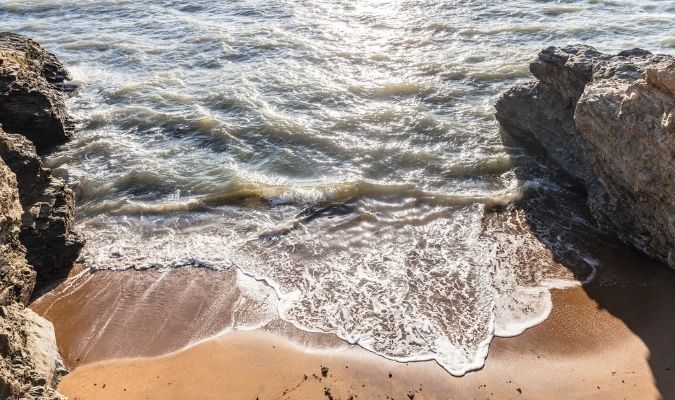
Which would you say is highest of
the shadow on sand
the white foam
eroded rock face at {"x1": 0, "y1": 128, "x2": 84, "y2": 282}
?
eroded rock face at {"x1": 0, "y1": 128, "x2": 84, "y2": 282}

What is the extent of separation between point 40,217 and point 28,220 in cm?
24

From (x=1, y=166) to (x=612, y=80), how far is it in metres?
7.52

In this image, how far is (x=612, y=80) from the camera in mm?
7016

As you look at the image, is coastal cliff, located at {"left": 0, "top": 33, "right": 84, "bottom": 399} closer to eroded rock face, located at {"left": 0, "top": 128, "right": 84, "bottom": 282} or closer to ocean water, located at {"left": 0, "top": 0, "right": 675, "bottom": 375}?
eroded rock face, located at {"left": 0, "top": 128, "right": 84, "bottom": 282}

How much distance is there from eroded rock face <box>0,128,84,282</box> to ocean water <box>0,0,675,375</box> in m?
0.46

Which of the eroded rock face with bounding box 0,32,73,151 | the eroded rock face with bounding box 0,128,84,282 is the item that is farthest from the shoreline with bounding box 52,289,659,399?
the eroded rock face with bounding box 0,32,73,151

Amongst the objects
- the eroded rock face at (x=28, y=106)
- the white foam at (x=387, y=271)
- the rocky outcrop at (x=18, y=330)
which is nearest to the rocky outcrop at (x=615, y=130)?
the white foam at (x=387, y=271)

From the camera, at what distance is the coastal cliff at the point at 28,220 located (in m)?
4.54

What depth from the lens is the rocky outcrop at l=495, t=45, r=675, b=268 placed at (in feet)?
20.0

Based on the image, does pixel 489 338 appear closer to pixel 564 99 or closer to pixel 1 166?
pixel 564 99

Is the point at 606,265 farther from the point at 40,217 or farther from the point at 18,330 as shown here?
the point at 40,217

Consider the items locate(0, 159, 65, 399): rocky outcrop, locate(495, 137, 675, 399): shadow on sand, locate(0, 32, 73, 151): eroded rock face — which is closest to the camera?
locate(0, 159, 65, 399): rocky outcrop

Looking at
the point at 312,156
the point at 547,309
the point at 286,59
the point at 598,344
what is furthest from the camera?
the point at 286,59

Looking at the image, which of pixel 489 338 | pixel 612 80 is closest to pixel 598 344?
pixel 489 338
